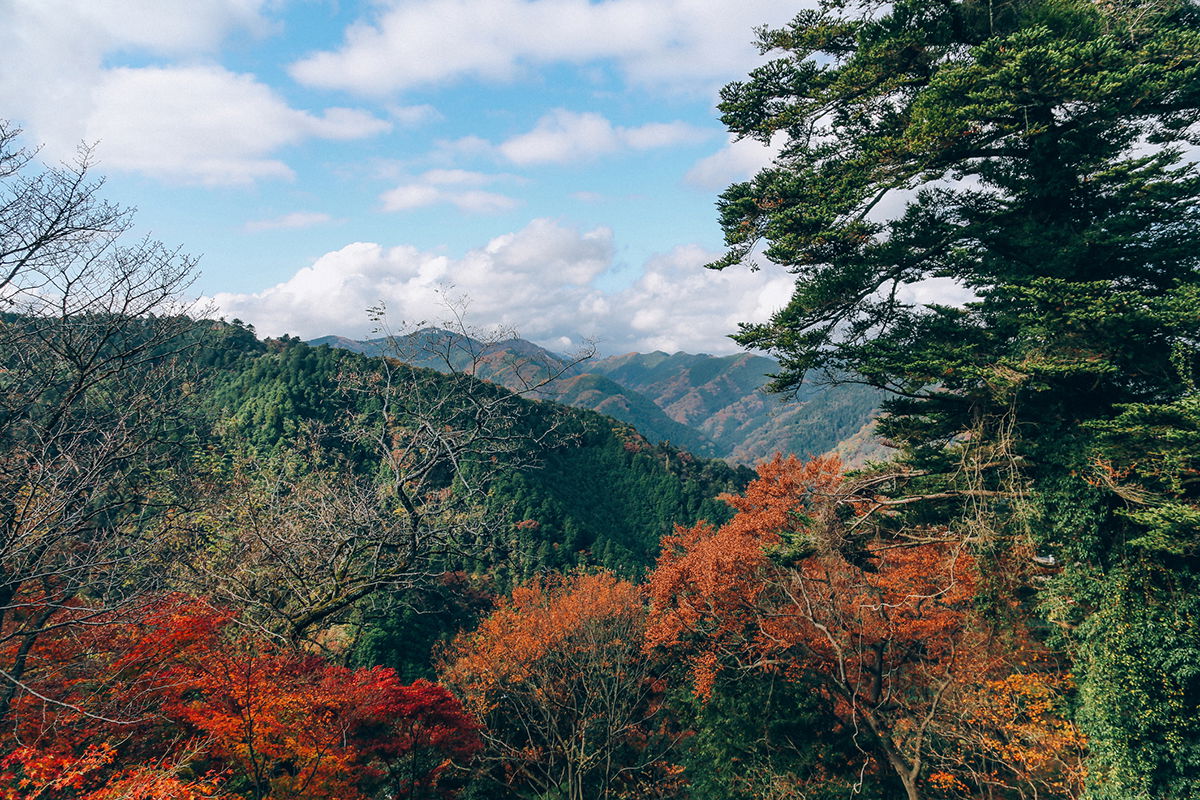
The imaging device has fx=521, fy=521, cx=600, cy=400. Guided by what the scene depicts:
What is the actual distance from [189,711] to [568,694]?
1158 cm

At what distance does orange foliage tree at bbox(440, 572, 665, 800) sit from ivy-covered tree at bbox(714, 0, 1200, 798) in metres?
11.5

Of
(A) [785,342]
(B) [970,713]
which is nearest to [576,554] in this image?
(B) [970,713]

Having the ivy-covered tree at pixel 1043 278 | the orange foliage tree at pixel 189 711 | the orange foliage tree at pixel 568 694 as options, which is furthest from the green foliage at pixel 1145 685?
the orange foliage tree at pixel 189 711

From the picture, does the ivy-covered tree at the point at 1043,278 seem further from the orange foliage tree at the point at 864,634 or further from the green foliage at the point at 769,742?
the green foliage at the point at 769,742

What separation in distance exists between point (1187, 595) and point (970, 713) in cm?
646

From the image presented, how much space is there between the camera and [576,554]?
43.2 meters

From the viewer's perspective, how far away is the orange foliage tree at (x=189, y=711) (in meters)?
7.66

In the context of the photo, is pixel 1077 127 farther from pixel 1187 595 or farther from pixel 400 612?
pixel 400 612

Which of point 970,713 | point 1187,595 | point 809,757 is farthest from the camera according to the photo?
point 809,757

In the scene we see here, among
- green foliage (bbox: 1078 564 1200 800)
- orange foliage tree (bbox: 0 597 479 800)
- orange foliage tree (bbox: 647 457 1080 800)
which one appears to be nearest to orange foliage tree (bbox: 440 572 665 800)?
orange foliage tree (bbox: 647 457 1080 800)

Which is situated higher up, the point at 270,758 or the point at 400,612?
the point at 270,758

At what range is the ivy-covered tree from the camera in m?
7.02

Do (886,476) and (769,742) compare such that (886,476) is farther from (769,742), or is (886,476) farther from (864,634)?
(769,742)

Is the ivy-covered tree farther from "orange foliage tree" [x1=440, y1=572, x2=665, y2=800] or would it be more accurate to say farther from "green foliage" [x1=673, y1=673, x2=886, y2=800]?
"orange foliage tree" [x1=440, y1=572, x2=665, y2=800]
